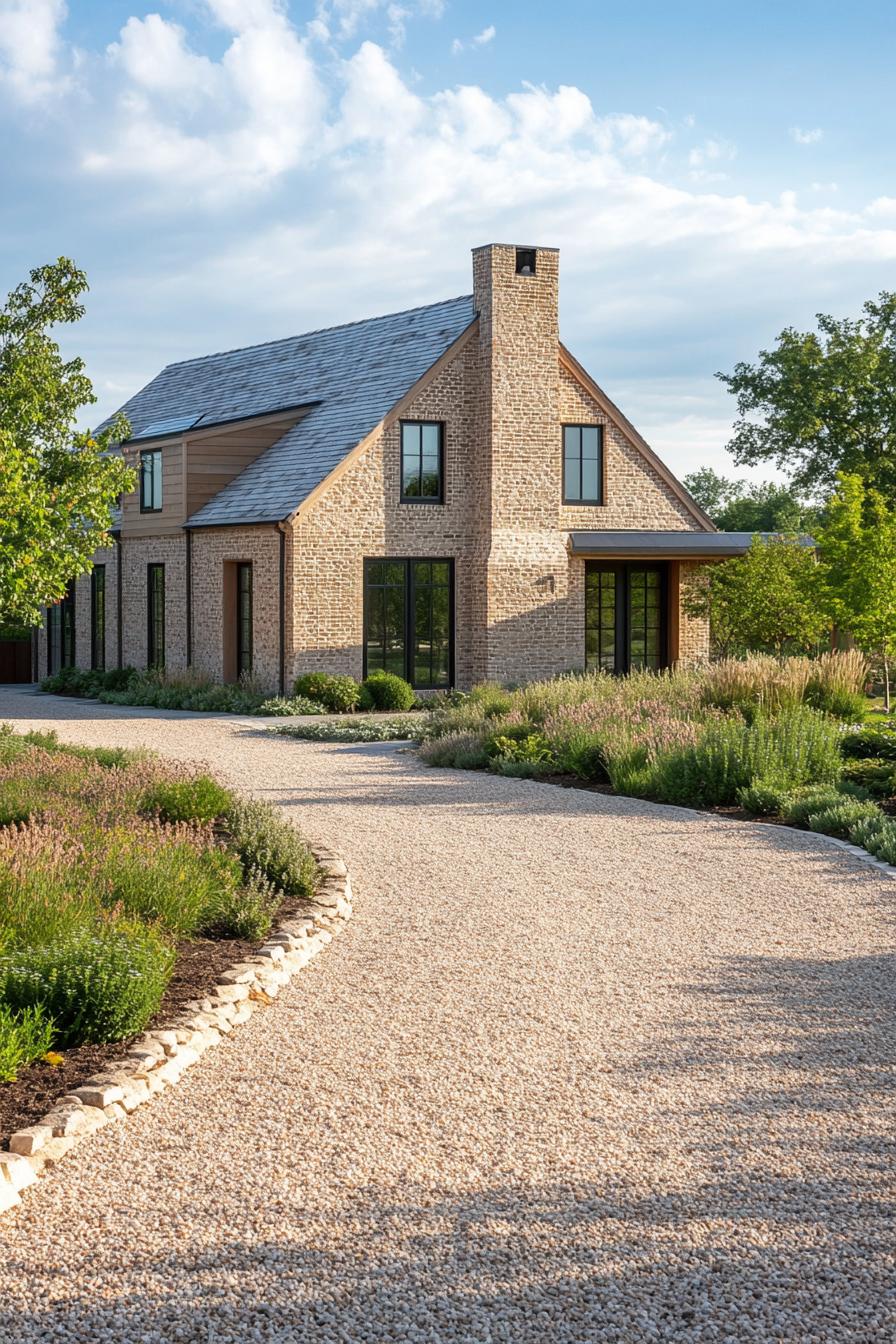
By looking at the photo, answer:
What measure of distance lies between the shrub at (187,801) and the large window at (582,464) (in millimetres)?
17063

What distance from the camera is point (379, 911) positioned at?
8.92m

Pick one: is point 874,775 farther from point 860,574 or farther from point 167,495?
point 167,495

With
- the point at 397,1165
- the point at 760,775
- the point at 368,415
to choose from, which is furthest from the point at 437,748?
the point at 397,1165

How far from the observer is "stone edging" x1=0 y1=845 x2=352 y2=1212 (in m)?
5.02

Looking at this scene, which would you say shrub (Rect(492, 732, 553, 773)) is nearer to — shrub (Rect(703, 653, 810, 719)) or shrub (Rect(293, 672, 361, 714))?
shrub (Rect(703, 653, 810, 719))

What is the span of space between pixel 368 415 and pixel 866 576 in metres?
9.06

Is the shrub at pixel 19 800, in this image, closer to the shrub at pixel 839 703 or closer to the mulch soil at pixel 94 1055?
the mulch soil at pixel 94 1055

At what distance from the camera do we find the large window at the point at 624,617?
1069 inches

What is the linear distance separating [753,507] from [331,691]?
126ft

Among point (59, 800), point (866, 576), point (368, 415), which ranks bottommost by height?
point (59, 800)

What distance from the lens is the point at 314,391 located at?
1107 inches

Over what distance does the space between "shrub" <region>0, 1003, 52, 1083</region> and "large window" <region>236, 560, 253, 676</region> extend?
1970 centimetres

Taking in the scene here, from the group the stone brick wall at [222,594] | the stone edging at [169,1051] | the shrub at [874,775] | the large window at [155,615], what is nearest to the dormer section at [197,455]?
the stone brick wall at [222,594]

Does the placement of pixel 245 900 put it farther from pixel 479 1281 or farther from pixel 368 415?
pixel 368 415
